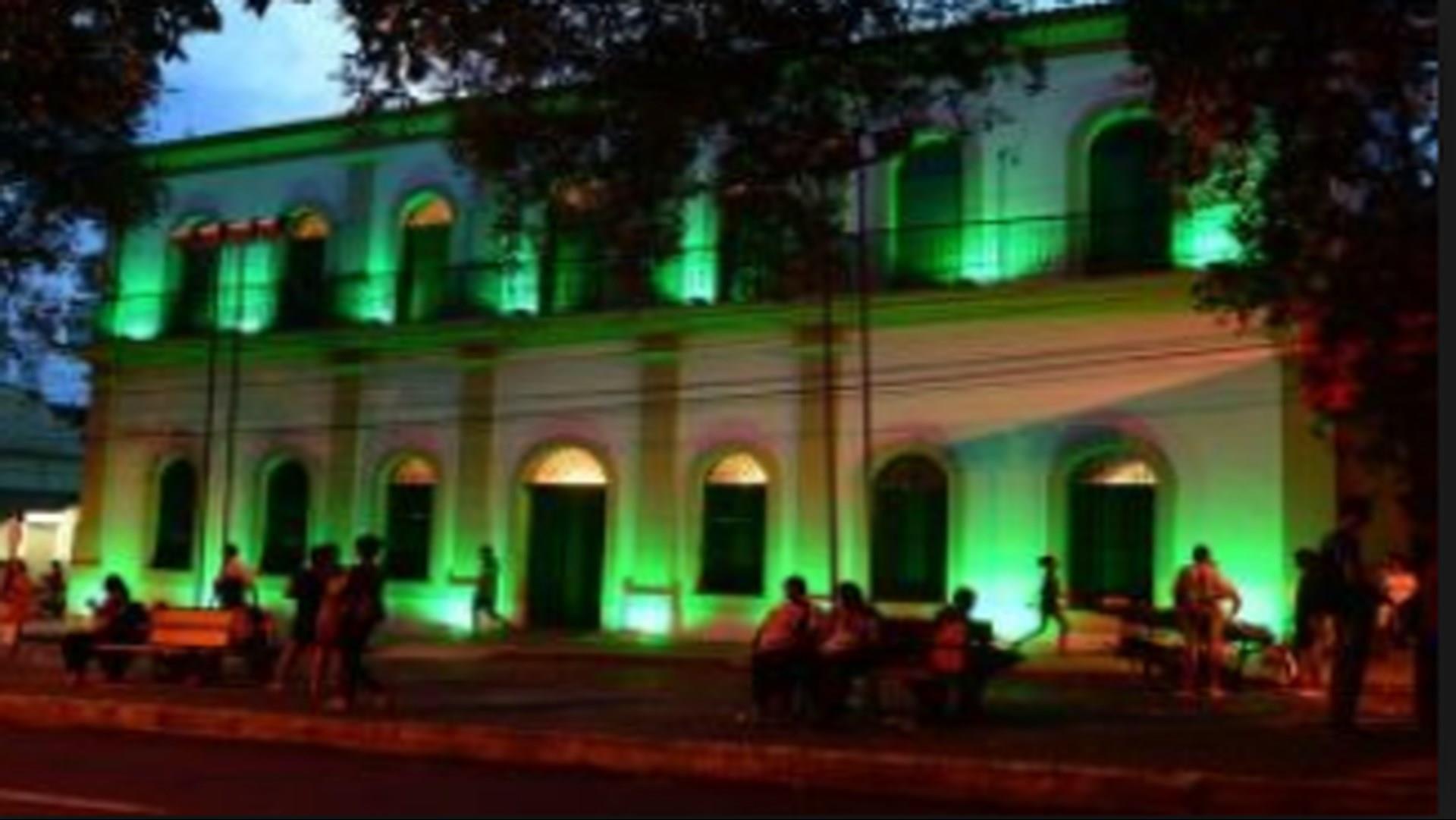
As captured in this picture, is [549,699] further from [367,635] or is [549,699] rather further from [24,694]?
[24,694]

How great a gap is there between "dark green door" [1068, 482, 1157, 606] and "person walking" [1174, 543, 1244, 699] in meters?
5.27

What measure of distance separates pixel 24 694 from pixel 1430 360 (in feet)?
41.5

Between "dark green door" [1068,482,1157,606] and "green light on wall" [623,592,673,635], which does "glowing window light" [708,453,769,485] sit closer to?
"green light on wall" [623,592,673,635]

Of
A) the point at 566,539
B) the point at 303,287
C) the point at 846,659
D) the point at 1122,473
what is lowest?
the point at 846,659

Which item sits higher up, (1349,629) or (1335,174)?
(1335,174)

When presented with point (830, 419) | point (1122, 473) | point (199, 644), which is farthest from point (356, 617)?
point (1122, 473)

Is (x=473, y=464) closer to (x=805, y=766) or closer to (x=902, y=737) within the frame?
(x=902, y=737)

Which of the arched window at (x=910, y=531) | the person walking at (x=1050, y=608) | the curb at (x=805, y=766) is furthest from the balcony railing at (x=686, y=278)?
the curb at (x=805, y=766)

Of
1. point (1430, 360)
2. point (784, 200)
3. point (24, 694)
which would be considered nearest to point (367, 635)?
point (24, 694)

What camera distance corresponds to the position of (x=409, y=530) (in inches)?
1206

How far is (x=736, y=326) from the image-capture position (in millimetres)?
27484

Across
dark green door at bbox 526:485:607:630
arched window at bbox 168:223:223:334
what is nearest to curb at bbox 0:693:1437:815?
dark green door at bbox 526:485:607:630

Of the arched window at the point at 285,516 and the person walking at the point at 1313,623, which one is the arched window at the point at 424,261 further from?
the person walking at the point at 1313,623

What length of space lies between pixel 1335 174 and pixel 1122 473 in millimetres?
12959
